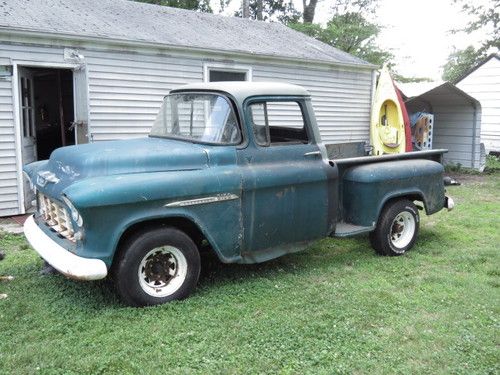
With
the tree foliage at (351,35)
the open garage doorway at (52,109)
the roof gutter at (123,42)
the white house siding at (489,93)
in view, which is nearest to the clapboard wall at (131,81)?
the roof gutter at (123,42)

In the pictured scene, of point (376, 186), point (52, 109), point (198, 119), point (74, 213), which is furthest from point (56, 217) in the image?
point (52, 109)

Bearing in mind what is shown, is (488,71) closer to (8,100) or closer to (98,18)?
(98,18)

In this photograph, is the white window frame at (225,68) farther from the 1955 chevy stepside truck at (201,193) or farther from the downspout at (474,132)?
the downspout at (474,132)

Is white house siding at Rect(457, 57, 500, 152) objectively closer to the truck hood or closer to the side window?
the side window

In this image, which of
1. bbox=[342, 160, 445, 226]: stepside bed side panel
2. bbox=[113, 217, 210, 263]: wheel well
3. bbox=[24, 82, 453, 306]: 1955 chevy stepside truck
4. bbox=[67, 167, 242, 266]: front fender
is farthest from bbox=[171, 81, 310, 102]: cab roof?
bbox=[113, 217, 210, 263]: wheel well

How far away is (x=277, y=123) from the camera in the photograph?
499 centimetres

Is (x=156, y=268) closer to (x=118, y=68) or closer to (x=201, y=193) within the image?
(x=201, y=193)

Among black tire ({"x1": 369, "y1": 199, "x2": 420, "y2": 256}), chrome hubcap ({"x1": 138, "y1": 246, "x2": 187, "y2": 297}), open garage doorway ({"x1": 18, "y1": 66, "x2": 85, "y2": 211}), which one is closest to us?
chrome hubcap ({"x1": 138, "y1": 246, "x2": 187, "y2": 297})

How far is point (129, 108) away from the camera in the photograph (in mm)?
9070

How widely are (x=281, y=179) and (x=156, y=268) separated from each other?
1.43m

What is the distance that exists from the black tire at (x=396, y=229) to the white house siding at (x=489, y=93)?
1419 centimetres

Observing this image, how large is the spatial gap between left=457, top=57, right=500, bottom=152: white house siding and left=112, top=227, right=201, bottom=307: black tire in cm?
1693

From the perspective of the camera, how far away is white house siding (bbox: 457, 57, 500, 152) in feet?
58.0

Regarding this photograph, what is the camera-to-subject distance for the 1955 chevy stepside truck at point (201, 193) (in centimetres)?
385
